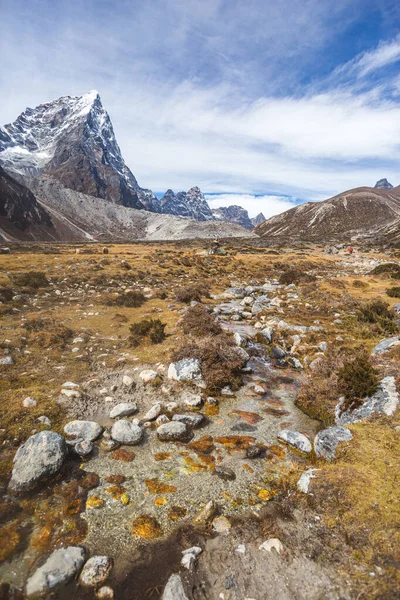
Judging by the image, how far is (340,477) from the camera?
6.60 meters

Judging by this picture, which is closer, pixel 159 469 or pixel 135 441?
pixel 159 469

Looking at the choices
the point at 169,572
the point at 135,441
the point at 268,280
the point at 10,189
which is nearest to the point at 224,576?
the point at 169,572

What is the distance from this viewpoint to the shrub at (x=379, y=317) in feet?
49.4

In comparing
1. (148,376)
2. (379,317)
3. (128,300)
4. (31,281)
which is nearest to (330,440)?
(148,376)

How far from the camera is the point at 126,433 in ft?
26.8

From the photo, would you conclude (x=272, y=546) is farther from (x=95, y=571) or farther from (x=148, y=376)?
(x=148, y=376)

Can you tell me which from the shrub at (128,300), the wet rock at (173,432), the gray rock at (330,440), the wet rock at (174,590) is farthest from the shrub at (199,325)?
the wet rock at (174,590)

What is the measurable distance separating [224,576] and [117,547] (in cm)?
195

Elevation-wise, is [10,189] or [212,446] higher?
[10,189]

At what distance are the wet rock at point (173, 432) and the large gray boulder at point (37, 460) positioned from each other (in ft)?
8.16

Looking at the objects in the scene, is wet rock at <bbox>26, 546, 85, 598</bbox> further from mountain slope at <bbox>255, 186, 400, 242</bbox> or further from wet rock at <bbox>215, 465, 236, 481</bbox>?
mountain slope at <bbox>255, 186, 400, 242</bbox>

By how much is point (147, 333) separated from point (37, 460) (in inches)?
330

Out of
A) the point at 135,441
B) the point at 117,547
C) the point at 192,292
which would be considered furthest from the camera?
the point at 192,292

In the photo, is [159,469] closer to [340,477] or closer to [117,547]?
[117,547]
